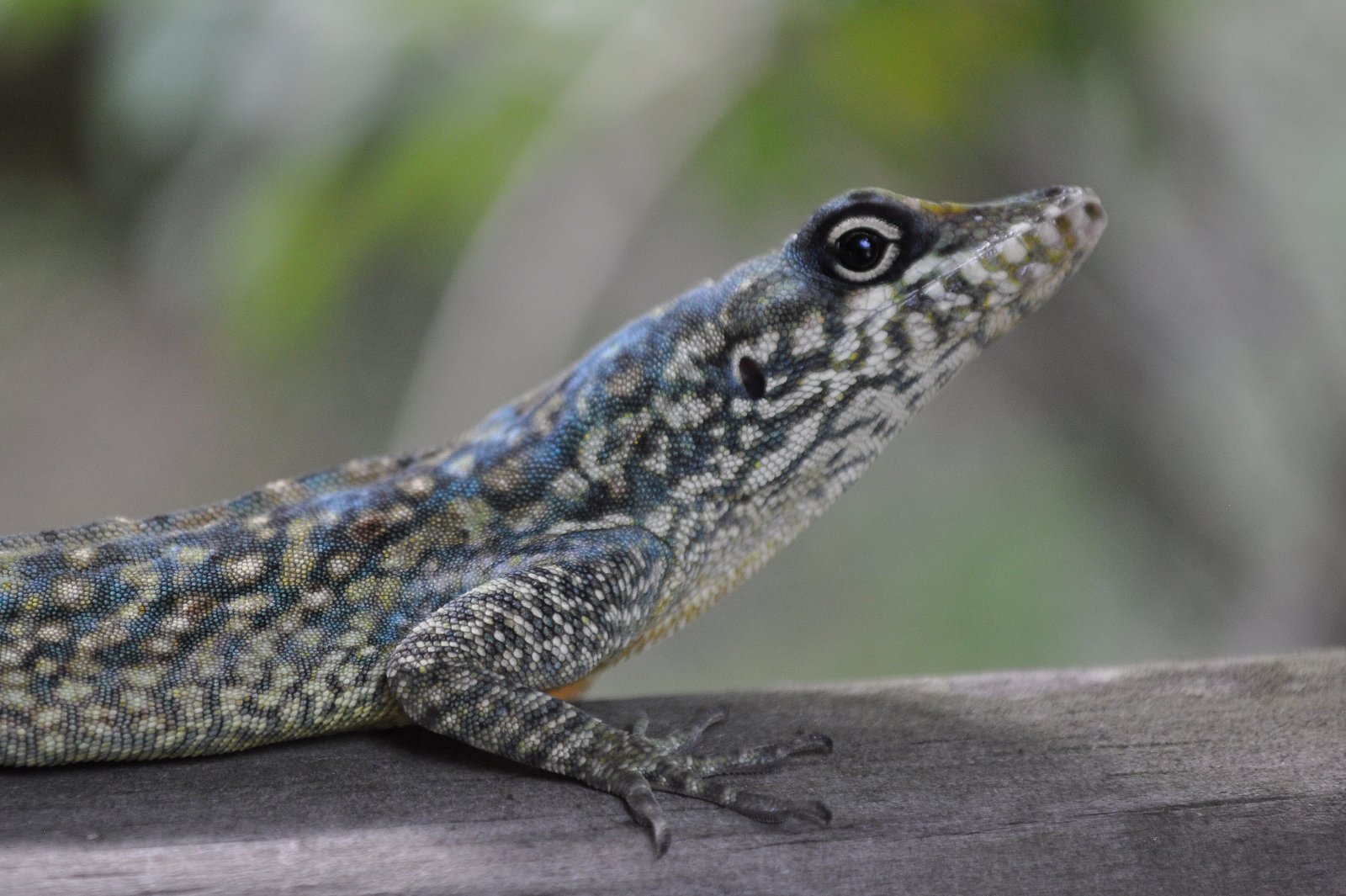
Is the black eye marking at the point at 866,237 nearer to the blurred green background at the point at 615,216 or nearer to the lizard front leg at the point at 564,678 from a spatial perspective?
the lizard front leg at the point at 564,678

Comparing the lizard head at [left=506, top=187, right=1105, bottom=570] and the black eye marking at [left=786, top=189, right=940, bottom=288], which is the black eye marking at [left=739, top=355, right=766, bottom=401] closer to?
the lizard head at [left=506, top=187, right=1105, bottom=570]

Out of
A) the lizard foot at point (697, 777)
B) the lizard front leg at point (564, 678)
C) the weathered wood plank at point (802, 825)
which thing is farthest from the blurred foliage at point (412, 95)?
the lizard foot at point (697, 777)

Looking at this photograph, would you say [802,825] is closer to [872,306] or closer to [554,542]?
[554,542]

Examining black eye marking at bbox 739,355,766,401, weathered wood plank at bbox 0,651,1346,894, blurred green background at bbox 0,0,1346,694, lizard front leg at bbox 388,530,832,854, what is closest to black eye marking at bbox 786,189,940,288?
black eye marking at bbox 739,355,766,401

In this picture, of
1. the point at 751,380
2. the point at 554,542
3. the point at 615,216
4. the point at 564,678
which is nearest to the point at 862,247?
the point at 751,380

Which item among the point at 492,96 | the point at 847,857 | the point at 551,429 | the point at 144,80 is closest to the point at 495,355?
the point at 492,96

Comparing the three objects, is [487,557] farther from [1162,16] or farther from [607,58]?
[1162,16]
